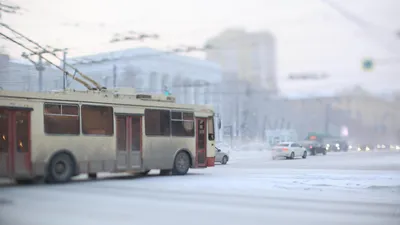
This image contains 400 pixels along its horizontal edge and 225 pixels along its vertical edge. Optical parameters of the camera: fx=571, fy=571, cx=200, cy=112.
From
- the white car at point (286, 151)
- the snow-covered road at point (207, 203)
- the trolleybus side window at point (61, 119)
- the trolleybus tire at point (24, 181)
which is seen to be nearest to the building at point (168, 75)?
the white car at point (286, 151)

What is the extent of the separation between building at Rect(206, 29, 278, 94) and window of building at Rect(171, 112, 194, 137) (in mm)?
3883

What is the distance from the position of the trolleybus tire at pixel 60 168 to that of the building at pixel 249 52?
29.4ft

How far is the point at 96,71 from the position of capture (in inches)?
1911

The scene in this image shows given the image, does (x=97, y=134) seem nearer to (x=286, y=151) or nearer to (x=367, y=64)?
(x=367, y=64)

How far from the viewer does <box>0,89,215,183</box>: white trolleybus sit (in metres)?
16.8

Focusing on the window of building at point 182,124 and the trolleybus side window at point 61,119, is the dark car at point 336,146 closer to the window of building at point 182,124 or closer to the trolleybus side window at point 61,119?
the window of building at point 182,124

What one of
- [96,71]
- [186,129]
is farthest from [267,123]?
[186,129]

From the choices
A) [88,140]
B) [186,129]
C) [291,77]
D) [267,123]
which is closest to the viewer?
[88,140]

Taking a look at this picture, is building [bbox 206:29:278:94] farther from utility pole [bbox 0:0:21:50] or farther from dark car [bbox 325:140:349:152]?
dark car [bbox 325:140:349:152]

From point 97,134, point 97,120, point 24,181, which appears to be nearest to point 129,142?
point 97,134

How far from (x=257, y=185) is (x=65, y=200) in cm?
633

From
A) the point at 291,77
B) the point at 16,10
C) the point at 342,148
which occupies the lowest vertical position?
the point at 342,148

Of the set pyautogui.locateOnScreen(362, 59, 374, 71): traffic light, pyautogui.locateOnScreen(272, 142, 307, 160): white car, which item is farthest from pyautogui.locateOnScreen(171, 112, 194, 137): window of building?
pyautogui.locateOnScreen(272, 142, 307, 160): white car

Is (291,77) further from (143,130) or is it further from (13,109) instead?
(13,109)
